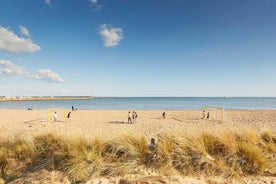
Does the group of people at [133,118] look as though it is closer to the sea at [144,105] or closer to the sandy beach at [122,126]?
the sandy beach at [122,126]

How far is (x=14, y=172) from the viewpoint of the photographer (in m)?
4.97

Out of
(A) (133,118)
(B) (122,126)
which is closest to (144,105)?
(A) (133,118)

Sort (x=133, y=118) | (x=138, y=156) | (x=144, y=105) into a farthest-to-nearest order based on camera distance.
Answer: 1. (x=144, y=105)
2. (x=133, y=118)
3. (x=138, y=156)

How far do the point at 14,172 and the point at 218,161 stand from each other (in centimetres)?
522

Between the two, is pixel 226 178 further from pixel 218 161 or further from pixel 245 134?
pixel 245 134

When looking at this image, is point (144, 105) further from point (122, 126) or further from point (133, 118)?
point (122, 126)

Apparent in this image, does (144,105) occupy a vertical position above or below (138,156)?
below

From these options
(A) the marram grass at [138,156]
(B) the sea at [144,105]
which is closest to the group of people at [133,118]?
(A) the marram grass at [138,156]

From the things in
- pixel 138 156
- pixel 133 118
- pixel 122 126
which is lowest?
pixel 122 126

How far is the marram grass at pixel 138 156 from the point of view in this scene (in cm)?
446

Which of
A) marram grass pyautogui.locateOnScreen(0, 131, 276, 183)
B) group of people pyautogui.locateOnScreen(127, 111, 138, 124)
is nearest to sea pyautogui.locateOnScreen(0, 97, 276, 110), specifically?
group of people pyautogui.locateOnScreen(127, 111, 138, 124)

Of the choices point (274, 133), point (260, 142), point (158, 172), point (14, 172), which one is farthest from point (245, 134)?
point (14, 172)

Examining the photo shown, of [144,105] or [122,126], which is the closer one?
[122,126]

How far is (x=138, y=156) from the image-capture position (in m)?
4.80
